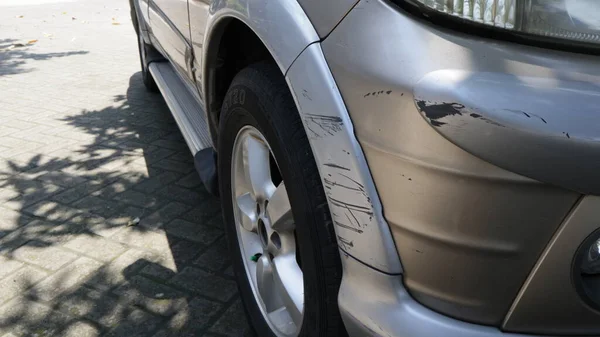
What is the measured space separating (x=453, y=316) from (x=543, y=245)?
254 mm

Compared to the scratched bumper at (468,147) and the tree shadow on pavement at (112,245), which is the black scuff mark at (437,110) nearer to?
the scratched bumper at (468,147)

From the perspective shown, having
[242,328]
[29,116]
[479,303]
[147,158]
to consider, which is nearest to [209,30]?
[242,328]

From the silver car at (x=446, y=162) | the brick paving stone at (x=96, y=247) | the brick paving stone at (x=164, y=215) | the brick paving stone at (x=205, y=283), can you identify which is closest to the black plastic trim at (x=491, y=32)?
the silver car at (x=446, y=162)

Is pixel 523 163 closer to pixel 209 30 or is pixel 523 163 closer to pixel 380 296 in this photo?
pixel 380 296

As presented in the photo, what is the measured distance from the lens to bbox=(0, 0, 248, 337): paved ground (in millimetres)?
2488

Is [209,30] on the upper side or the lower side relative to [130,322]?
upper

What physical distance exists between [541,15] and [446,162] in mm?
351

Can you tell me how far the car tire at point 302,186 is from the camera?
4.90ft

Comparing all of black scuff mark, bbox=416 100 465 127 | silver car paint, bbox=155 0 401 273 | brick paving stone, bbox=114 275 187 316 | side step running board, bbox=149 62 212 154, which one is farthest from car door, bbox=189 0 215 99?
black scuff mark, bbox=416 100 465 127

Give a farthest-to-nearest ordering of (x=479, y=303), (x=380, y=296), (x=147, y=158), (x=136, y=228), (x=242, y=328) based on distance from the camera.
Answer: (x=147, y=158) → (x=136, y=228) → (x=242, y=328) → (x=380, y=296) → (x=479, y=303)

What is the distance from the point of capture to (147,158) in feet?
13.9

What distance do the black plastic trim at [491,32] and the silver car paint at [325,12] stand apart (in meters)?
0.17

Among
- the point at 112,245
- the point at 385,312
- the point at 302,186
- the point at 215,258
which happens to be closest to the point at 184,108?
the point at 112,245

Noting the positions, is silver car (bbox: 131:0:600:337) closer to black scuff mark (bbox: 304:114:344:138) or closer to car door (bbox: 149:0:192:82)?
black scuff mark (bbox: 304:114:344:138)
